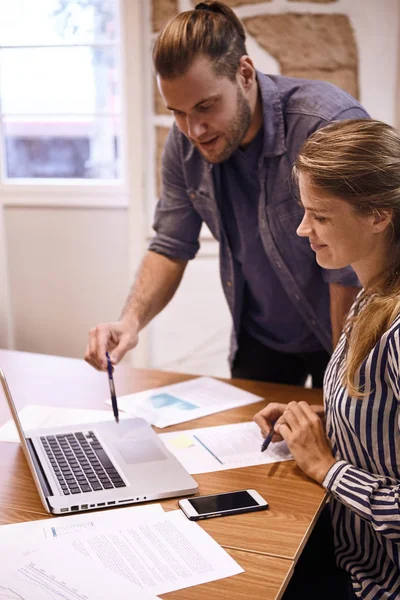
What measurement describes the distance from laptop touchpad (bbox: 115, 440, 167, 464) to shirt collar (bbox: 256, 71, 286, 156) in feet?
2.40

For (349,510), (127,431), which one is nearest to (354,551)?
(349,510)

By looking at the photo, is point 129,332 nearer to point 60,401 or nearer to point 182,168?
point 60,401

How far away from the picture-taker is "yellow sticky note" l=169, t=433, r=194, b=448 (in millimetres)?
1366

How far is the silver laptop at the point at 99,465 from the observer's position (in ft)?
3.77

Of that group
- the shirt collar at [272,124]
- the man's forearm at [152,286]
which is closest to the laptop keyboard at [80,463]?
the man's forearm at [152,286]

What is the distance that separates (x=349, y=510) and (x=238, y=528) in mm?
264

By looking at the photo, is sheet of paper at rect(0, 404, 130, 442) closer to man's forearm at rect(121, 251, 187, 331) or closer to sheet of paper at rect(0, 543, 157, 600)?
man's forearm at rect(121, 251, 187, 331)

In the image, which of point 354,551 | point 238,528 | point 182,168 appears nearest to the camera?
point 238,528

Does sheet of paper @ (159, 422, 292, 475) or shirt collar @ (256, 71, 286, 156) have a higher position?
shirt collar @ (256, 71, 286, 156)

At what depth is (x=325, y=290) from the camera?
5.53ft

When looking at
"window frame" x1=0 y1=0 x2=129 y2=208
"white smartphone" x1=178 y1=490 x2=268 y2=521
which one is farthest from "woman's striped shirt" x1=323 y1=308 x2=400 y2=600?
"window frame" x1=0 y1=0 x2=129 y2=208

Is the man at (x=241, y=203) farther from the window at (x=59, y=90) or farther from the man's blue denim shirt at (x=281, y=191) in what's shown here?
the window at (x=59, y=90)

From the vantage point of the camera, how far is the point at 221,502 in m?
1.15

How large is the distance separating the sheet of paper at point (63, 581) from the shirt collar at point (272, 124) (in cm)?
101
